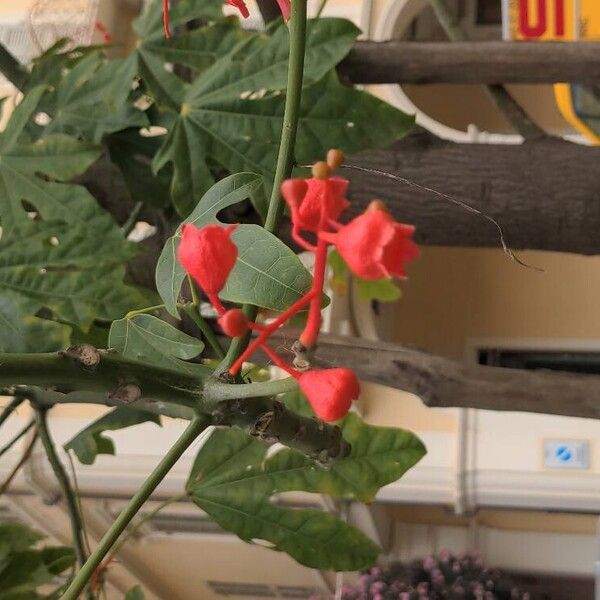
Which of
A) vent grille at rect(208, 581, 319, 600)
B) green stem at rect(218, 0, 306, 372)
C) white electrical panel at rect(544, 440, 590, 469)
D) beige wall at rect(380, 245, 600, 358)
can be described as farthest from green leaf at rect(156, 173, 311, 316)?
vent grille at rect(208, 581, 319, 600)

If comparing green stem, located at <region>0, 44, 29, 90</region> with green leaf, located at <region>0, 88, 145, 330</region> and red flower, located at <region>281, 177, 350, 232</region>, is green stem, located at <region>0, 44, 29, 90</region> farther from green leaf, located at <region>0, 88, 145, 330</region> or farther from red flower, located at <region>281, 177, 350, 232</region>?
red flower, located at <region>281, 177, 350, 232</region>

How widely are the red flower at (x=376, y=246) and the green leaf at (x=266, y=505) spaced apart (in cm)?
36

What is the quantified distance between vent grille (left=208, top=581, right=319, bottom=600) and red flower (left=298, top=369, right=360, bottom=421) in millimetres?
2183

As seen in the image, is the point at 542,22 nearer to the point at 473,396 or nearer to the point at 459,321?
the point at 473,396

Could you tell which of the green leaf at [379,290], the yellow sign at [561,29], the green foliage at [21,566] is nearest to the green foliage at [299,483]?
the green foliage at [21,566]

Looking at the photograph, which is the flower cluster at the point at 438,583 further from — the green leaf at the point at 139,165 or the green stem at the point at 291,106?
the green stem at the point at 291,106

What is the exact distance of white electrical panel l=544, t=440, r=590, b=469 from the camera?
5.89 feet

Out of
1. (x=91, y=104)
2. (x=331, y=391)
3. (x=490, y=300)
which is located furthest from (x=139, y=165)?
(x=490, y=300)

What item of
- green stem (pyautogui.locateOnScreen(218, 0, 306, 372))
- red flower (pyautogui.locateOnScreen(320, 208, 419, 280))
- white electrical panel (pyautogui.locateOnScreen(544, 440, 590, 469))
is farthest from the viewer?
white electrical panel (pyautogui.locateOnScreen(544, 440, 590, 469))

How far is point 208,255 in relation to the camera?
243mm

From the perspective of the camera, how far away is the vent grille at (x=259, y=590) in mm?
2313

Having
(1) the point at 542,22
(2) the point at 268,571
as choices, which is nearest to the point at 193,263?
(1) the point at 542,22

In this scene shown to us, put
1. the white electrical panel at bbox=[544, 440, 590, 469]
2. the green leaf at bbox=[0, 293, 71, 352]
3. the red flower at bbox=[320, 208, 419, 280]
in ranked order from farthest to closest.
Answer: the white electrical panel at bbox=[544, 440, 590, 469] < the green leaf at bbox=[0, 293, 71, 352] < the red flower at bbox=[320, 208, 419, 280]

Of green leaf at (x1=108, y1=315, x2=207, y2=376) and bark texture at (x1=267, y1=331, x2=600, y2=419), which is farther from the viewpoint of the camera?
bark texture at (x1=267, y1=331, x2=600, y2=419)
